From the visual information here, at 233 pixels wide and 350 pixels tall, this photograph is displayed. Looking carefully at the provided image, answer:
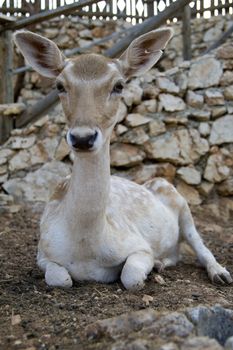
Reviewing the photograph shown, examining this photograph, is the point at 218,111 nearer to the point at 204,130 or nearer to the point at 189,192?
the point at 204,130

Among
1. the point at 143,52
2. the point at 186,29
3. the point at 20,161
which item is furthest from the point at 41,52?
the point at 186,29

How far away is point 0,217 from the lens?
6641 millimetres

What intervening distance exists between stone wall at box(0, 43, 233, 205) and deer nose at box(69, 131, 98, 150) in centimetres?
391

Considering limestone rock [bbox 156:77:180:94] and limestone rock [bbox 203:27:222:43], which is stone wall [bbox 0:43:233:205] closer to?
limestone rock [bbox 156:77:180:94]

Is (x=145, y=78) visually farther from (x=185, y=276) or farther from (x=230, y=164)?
(x=185, y=276)

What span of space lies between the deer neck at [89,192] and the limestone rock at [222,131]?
3.98m

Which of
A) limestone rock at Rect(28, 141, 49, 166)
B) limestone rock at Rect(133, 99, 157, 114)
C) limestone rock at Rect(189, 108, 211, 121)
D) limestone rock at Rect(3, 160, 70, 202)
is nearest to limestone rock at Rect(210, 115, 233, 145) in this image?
limestone rock at Rect(189, 108, 211, 121)

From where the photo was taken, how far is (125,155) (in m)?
7.32

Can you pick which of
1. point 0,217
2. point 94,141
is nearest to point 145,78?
point 0,217

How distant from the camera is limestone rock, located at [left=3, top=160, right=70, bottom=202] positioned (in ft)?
23.3

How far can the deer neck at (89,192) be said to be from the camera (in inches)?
146

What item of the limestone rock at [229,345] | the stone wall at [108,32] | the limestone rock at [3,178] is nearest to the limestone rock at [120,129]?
the limestone rock at [3,178]

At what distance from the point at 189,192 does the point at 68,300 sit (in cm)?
422

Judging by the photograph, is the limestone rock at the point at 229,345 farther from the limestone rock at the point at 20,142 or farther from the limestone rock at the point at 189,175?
the limestone rock at the point at 20,142
